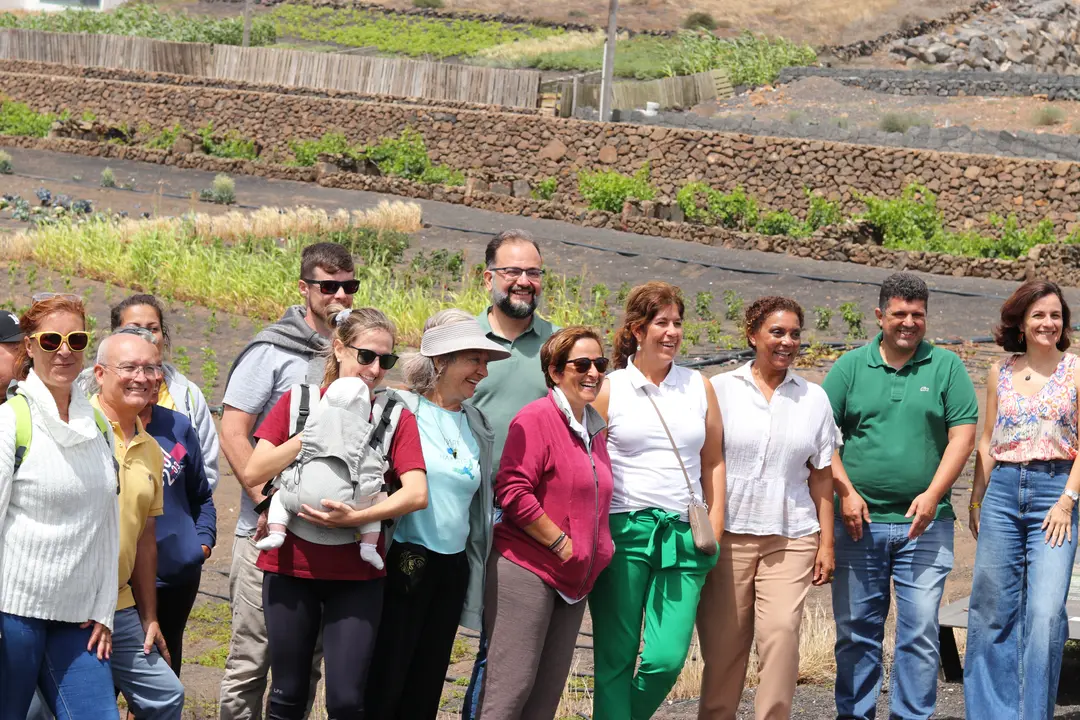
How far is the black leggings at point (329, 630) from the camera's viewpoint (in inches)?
162

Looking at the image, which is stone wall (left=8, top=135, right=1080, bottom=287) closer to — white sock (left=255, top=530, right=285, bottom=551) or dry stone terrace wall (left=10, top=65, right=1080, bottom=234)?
dry stone terrace wall (left=10, top=65, right=1080, bottom=234)

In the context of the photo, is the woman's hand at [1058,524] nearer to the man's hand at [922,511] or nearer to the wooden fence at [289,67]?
the man's hand at [922,511]

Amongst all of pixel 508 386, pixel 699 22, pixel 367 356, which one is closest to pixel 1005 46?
pixel 699 22

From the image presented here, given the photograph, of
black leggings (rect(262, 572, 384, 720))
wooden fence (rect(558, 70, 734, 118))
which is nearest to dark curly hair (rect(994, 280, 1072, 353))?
black leggings (rect(262, 572, 384, 720))

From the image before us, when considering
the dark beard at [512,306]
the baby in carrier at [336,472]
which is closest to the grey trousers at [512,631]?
the baby in carrier at [336,472]

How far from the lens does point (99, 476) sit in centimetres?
380

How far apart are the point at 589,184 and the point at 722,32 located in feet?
100.0

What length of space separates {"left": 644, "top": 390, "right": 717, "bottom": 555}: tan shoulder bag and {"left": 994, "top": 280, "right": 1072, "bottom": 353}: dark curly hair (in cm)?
128

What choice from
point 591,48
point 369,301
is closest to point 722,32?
point 591,48

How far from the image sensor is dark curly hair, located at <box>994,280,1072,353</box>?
16.6 ft

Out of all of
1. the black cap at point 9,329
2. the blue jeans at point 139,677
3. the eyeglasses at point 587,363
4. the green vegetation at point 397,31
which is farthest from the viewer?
the green vegetation at point 397,31

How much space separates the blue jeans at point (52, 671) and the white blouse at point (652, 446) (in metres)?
1.74

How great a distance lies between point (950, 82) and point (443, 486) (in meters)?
36.0

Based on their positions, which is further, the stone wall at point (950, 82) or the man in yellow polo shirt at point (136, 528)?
the stone wall at point (950, 82)
